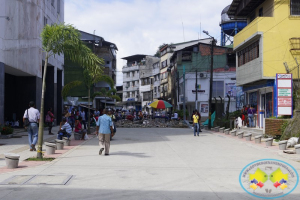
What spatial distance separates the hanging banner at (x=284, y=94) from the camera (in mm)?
25078

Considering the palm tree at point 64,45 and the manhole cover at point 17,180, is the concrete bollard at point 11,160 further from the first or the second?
the palm tree at point 64,45

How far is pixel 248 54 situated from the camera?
32.0 metres

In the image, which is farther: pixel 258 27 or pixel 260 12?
pixel 260 12

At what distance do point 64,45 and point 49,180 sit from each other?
622 centimetres

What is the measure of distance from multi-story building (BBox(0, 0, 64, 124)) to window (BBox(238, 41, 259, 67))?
14321 mm

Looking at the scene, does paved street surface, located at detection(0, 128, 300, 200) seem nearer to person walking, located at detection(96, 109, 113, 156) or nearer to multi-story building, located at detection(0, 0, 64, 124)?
person walking, located at detection(96, 109, 113, 156)

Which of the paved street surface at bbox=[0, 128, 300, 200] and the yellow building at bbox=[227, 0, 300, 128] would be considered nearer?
the paved street surface at bbox=[0, 128, 300, 200]

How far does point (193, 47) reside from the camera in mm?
63406

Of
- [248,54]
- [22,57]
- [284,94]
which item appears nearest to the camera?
[284,94]

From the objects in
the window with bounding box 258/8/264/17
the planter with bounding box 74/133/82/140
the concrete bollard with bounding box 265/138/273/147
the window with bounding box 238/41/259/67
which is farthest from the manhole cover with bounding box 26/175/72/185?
the window with bounding box 258/8/264/17

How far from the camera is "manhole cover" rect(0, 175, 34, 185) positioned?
29.0 ft

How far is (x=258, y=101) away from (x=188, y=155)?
19.0m

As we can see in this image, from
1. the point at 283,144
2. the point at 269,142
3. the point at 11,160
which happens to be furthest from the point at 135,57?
the point at 11,160

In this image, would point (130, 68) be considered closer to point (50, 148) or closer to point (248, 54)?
point (248, 54)
